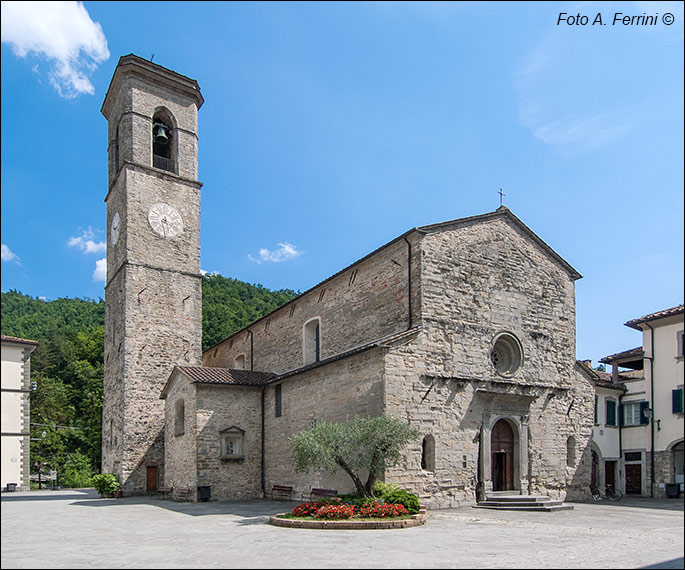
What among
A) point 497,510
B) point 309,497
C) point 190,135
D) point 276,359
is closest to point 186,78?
point 190,135

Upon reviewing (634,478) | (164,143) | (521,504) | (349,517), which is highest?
(164,143)

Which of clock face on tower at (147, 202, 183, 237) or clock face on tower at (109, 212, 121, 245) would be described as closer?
clock face on tower at (147, 202, 183, 237)

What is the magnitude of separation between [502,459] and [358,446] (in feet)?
24.1

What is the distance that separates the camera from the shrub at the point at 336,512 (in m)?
14.7

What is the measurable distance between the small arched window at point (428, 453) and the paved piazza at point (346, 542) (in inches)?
58.7

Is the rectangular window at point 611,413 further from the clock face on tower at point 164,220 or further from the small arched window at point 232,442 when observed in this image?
the clock face on tower at point 164,220

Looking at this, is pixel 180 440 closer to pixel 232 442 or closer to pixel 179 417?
pixel 179 417

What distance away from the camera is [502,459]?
21.2m

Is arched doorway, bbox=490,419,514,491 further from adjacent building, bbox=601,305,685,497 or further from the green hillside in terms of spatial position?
the green hillside

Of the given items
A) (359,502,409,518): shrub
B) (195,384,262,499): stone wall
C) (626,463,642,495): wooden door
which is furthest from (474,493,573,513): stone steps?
(626,463,642,495): wooden door

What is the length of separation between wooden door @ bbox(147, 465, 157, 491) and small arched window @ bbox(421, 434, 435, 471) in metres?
15.5

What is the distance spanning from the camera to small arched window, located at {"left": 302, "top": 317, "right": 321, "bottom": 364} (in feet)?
89.2

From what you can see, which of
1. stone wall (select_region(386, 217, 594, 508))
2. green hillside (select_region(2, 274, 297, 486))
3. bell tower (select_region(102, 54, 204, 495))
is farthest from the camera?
green hillside (select_region(2, 274, 297, 486))

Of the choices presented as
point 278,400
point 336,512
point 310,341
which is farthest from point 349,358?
point 310,341
